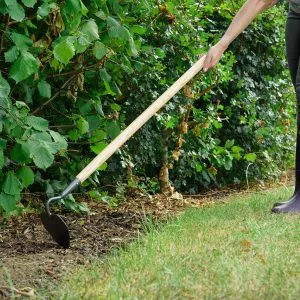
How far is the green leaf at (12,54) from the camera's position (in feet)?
10.8

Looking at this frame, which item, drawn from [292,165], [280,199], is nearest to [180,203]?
[280,199]

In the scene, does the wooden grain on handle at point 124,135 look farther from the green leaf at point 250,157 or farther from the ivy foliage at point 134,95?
the green leaf at point 250,157

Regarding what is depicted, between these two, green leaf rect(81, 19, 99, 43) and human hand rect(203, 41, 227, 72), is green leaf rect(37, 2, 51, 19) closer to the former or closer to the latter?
green leaf rect(81, 19, 99, 43)

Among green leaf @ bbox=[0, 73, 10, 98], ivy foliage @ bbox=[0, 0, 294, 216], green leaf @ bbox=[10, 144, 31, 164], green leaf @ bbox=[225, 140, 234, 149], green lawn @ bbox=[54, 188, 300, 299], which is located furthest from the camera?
green leaf @ bbox=[225, 140, 234, 149]

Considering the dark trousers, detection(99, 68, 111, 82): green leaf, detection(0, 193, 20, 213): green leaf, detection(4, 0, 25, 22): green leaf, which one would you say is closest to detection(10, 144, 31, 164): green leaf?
detection(0, 193, 20, 213): green leaf

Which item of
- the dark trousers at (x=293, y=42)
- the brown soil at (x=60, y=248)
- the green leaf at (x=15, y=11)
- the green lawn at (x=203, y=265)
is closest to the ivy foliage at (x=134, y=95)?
the green leaf at (x=15, y=11)

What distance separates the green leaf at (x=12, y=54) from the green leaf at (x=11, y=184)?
57cm

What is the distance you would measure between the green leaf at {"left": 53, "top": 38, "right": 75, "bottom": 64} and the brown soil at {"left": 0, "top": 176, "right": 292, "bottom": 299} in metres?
0.91

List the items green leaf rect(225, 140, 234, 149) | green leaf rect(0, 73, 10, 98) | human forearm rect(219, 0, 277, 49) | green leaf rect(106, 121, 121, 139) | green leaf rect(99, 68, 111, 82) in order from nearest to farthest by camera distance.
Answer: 1. green leaf rect(0, 73, 10, 98)
2. green leaf rect(99, 68, 111, 82)
3. human forearm rect(219, 0, 277, 49)
4. green leaf rect(106, 121, 121, 139)
5. green leaf rect(225, 140, 234, 149)

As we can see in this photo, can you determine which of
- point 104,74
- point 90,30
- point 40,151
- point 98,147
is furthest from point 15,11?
point 98,147

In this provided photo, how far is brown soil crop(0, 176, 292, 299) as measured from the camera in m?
2.76

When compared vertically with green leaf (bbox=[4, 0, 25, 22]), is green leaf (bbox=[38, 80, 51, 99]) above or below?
below

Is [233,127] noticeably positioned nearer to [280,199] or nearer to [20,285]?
[280,199]

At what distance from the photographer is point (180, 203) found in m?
5.19
